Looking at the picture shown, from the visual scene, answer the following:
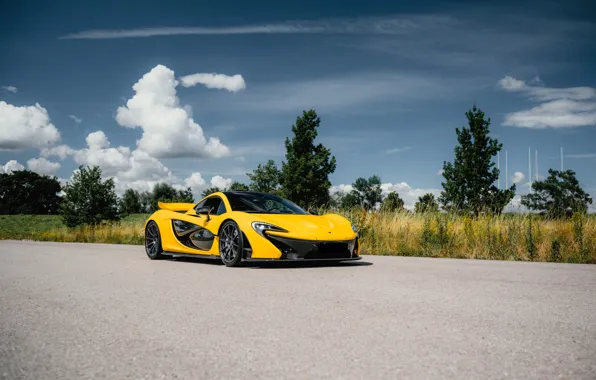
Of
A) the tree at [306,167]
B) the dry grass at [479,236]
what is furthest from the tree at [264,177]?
the dry grass at [479,236]

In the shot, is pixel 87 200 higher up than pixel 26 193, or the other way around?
pixel 26 193

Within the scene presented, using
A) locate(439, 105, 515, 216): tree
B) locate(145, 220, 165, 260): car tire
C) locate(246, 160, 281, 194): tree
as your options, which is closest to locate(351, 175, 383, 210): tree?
locate(246, 160, 281, 194): tree

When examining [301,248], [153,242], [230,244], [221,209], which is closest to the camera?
[301,248]

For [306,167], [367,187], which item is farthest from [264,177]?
[367,187]

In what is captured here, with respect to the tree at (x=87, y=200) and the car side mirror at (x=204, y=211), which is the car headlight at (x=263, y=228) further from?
the tree at (x=87, y=200)

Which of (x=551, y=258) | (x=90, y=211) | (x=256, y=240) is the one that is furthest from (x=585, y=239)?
(x=90, y=211)

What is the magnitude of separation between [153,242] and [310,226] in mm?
3941

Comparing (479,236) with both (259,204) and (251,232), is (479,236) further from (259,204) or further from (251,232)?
(251,232)

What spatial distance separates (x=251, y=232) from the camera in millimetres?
8914

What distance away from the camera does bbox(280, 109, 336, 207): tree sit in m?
51.2

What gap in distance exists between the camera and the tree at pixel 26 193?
124 meters

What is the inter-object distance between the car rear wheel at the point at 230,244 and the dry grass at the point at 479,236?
4815 mm

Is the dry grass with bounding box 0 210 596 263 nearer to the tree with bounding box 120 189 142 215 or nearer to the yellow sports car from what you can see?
the yellow sports car

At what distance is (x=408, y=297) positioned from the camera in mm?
5793
